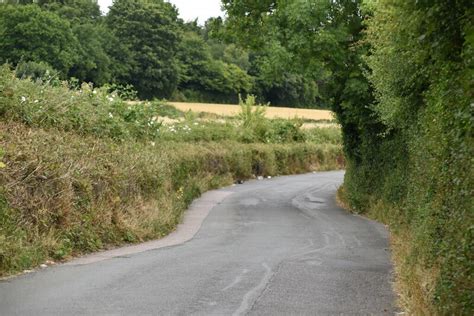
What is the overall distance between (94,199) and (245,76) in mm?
93606

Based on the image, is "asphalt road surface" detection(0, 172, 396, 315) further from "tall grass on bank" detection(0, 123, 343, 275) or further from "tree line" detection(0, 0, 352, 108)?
"tree line" detection(0, 0, 352, 108)

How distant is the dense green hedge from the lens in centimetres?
705

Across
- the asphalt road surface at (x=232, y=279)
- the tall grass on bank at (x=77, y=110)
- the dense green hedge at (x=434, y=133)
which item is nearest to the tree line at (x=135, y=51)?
the tall grass on bank at (x=77, y=110)

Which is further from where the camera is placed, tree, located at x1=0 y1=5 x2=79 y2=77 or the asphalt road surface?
tree, located at x1=0 y1=5 x2=79 y2=77

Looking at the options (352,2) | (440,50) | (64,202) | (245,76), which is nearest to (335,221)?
(352,2)

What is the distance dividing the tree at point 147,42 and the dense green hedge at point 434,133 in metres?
72.6

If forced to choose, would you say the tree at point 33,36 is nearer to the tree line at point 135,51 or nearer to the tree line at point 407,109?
the tree line at point 135,51

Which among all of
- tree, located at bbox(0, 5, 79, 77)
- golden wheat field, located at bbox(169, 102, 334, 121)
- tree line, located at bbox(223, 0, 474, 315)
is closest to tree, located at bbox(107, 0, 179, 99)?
golden wheat field, located at bbox(169, 102, 334, 121)

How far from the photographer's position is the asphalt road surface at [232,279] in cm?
882

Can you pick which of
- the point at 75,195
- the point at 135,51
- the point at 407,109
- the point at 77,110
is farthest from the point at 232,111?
the point at 75,195

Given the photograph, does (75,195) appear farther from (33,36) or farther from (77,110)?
(33,36)

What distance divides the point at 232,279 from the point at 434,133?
4.13 m

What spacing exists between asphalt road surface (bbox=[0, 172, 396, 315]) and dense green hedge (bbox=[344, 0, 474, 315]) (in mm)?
875

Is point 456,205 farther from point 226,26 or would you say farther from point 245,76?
point 245,76
